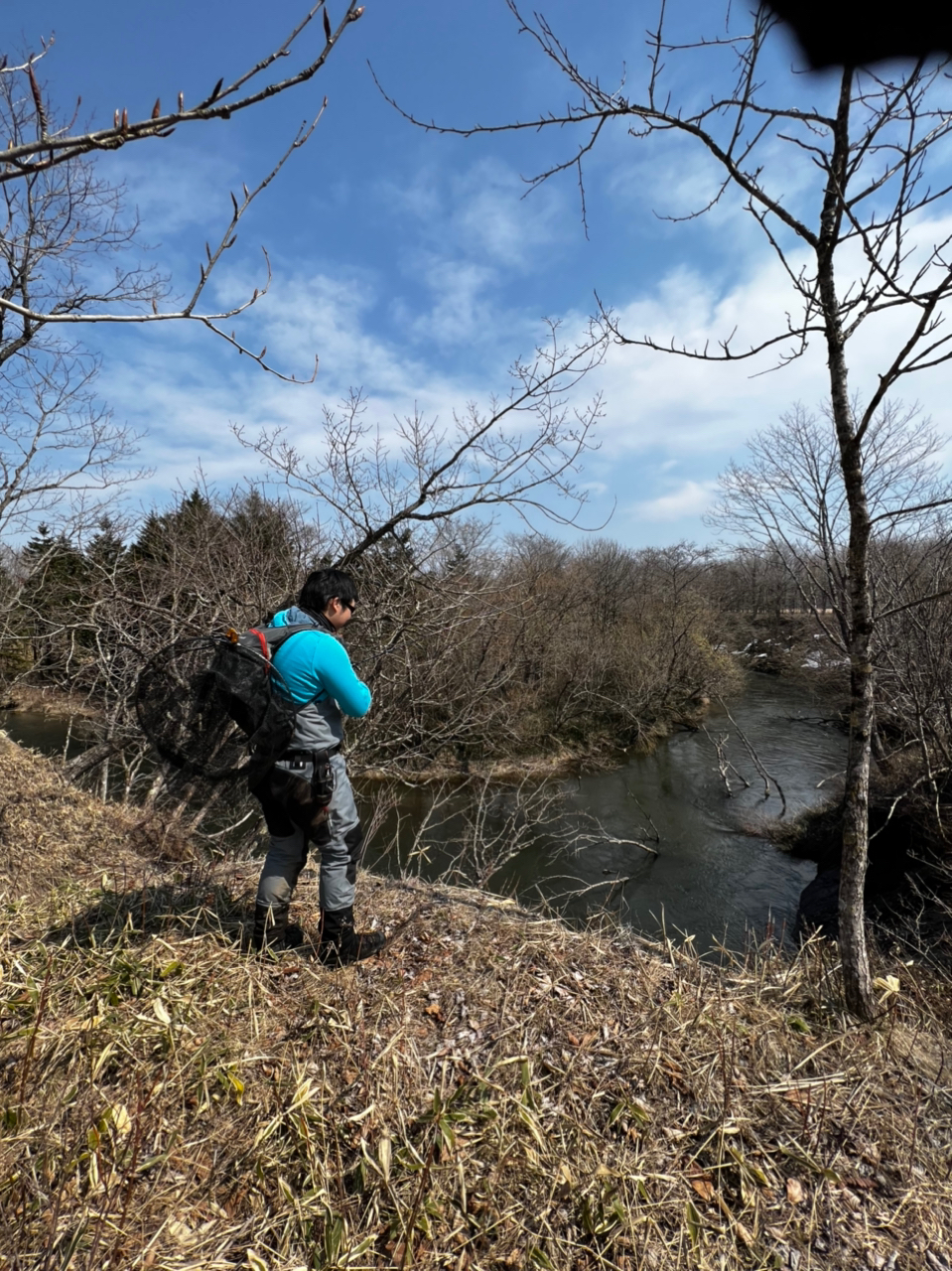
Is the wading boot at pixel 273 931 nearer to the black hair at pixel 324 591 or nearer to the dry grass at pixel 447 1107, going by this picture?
the dry grass at pixel 447 1107

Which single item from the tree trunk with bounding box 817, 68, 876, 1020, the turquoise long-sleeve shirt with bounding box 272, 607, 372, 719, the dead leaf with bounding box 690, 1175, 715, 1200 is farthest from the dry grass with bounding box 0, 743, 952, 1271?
the turquoise long-sleeve shirt with bounding box 272, 607, 372, 719

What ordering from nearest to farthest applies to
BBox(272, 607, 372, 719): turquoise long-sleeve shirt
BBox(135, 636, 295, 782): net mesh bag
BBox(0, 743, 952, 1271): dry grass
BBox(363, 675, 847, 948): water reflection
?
BBox(0, 743, 952, 1271): dry grass, BBox(272, 607, 372, 719): turquoise long-sleeve shirt, BBox(135, 636, 295, 782): net mesh bag, BBox(363, 675, 847, 948): water reflection

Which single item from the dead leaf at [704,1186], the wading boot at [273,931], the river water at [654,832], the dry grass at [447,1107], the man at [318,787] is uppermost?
the man at [318,787]

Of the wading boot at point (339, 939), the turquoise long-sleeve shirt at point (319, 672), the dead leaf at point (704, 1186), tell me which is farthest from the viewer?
the wading boot at point (339, 939)

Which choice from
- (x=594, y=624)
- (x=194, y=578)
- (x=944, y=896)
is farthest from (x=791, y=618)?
(x=194, y=578)

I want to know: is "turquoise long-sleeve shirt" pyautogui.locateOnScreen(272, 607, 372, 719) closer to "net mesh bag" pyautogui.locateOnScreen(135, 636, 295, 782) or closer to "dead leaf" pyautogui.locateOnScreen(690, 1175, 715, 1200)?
"net mesh bag" pyautogui.locateOnScreen(135, 636, 295, 782)

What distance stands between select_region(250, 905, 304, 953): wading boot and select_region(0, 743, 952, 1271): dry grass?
114 mm

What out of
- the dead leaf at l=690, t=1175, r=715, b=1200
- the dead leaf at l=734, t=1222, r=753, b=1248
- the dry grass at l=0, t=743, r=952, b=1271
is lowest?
the dead leaf at l=734, t=1222, r=753, b=1248

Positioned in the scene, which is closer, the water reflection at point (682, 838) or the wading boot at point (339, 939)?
the wading boot at point (339, 939)

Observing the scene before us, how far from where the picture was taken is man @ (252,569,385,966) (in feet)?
8.93

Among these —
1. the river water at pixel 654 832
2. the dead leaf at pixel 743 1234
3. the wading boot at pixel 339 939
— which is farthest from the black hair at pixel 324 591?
the river water at pixel 654 832

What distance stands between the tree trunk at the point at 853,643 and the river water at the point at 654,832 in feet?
11.0

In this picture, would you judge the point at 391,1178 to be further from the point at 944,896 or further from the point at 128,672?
the point at 944,896

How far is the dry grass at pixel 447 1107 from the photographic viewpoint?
5.95ft
